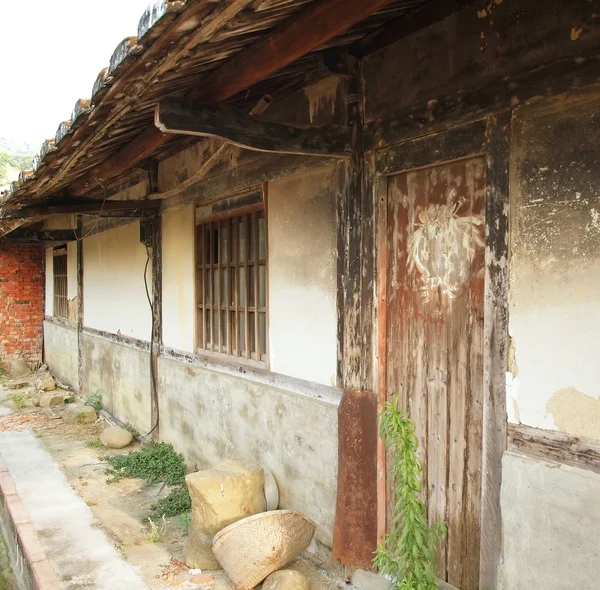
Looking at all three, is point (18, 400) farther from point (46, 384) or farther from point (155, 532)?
point (155, 532)

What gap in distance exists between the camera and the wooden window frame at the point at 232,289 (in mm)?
5184

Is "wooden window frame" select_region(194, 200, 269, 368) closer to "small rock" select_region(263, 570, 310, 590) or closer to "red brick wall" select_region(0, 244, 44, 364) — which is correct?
"small rock" select_region(263, 570, 310, 590)

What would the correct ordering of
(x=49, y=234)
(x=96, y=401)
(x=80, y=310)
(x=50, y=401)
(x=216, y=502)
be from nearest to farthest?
(x=216, y=502) → (x=96, y=401) → (x=50, y=401) → (x=49, y=234) → (x=80, y=310)

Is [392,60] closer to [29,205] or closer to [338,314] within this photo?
[338,314]

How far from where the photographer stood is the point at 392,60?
3.53m

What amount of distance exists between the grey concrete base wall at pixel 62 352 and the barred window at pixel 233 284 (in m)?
6.63

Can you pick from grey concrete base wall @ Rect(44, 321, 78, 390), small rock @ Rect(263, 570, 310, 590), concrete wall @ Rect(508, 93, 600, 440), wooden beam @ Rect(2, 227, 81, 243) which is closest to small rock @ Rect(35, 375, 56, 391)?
grey concrete base wall @ Rect(44, 321, 78, 390)

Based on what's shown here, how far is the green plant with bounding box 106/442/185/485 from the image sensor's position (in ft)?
21.2

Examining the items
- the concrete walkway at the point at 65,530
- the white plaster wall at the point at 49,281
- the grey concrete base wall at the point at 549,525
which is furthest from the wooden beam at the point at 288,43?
the white plaster wall at the point at 49,281

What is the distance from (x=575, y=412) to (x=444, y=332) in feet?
3.14

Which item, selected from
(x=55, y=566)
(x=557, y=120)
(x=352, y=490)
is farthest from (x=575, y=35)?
(x=55, y=566)

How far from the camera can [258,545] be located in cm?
390

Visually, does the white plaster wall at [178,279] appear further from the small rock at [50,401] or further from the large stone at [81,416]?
the small rock at [50,401]

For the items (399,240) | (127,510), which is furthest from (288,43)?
(127,510)
